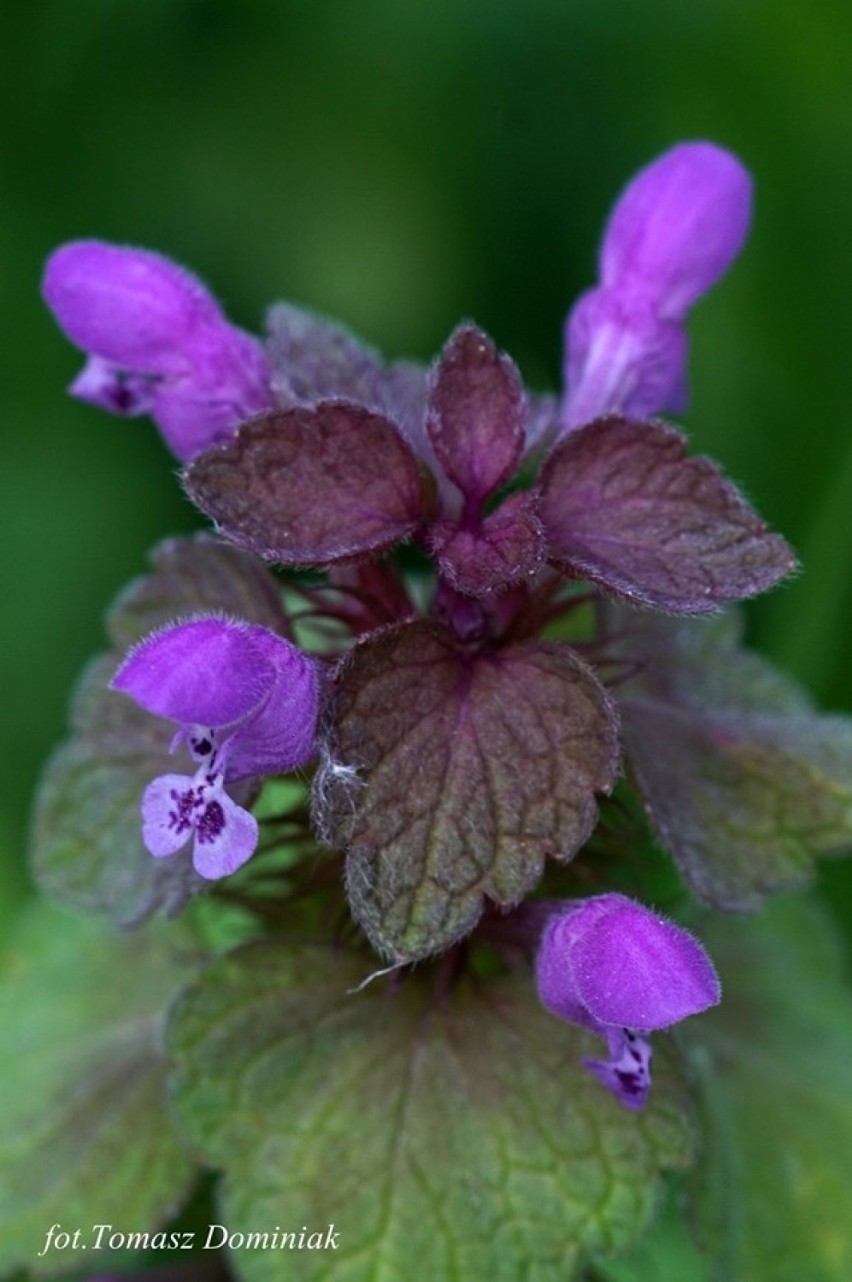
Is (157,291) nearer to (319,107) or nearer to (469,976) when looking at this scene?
(469,976)

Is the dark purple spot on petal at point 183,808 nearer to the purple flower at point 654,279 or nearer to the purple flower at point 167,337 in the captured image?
the purple flower at point 167,337

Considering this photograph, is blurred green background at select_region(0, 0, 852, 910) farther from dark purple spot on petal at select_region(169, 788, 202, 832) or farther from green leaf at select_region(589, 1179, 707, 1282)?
dark purple spot on petal at select_region(169, 788, 202, 832)

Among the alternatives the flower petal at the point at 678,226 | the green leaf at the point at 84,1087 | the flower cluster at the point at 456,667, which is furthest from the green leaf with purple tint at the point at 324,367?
the green leaf at the point at 84,1087

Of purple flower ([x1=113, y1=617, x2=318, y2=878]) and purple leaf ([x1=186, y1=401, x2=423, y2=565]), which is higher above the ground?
purple leaf ([x1=186, y1=401, x2=423, y2=565])

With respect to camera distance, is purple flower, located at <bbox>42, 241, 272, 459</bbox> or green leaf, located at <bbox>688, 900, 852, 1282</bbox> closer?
purple flower, located at <bbox>42, 241, 272, 459</bbox>

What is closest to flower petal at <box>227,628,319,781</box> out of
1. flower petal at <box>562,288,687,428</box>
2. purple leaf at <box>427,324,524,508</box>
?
purple leaf at <box>427,324,524,508</box>

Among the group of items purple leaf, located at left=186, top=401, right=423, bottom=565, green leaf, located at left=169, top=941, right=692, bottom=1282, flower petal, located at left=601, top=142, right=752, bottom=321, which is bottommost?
green leaf, located at left=169, top=941, right=692, bottom=1282

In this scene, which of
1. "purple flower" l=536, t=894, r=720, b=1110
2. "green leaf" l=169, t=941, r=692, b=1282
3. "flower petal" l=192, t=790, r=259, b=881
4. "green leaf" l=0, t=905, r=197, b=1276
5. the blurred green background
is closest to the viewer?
"flower petal" l=192, t=790, r=259, b=881
